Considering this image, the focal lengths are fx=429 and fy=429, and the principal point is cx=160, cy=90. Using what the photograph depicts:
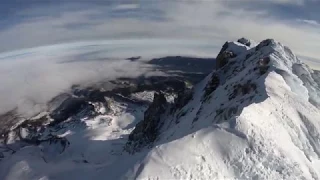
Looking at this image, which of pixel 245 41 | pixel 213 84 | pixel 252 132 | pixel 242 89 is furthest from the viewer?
pixel 245 41

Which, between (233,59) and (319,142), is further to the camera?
(233,59)

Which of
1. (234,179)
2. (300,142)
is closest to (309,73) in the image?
(300,142)

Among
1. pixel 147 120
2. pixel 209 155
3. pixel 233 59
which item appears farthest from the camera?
pixel 147 120

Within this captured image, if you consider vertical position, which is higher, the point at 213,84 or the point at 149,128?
the point at 213,84

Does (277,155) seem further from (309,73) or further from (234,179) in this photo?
(309,73)

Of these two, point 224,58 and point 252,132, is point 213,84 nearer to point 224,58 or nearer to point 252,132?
point 224,58

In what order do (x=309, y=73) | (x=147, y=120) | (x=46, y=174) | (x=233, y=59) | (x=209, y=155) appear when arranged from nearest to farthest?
(x=209, y=155)
(x=309, y=73)
(x=233, y=59)
(x=147, y=120)
(x=46, y=174)

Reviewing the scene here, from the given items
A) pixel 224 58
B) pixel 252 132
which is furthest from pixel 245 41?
pixel 252 132

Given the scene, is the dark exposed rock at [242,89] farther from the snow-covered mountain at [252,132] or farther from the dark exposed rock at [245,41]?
the dark exposed rock at [245,41]
